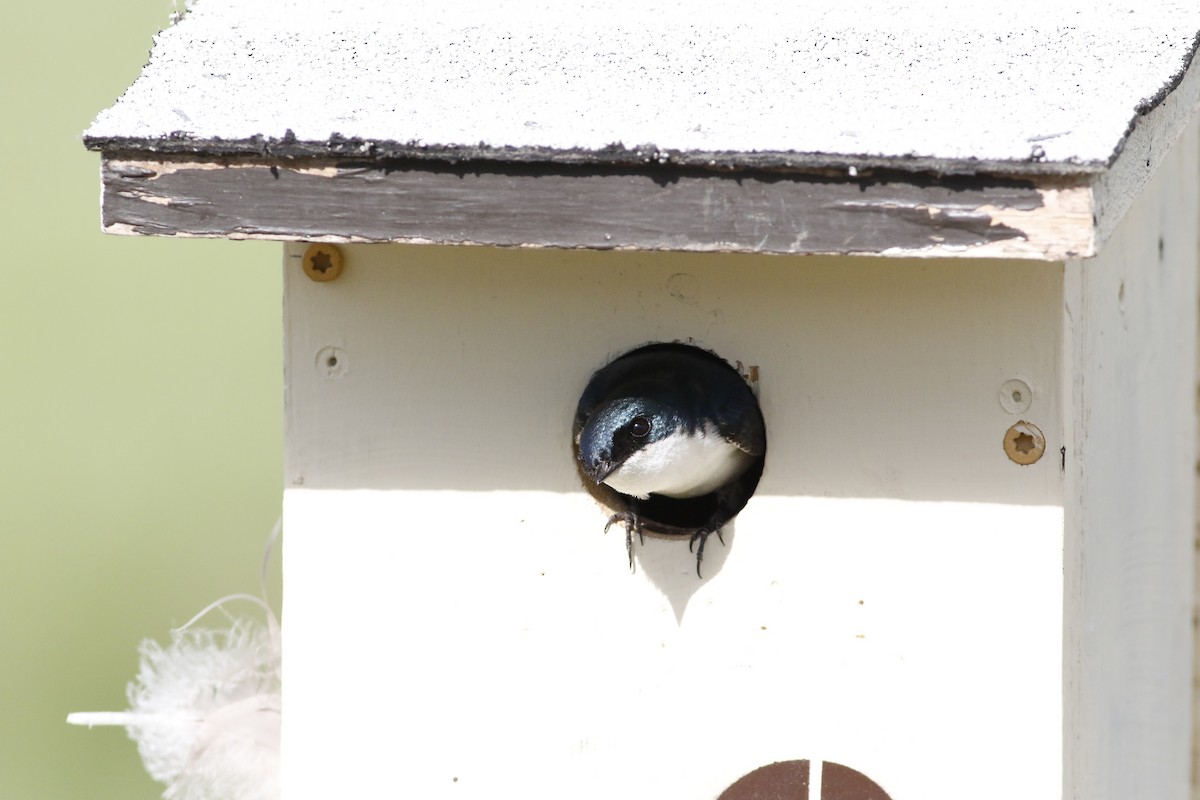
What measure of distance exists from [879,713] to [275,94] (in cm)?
78

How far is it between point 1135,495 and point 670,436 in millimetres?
595

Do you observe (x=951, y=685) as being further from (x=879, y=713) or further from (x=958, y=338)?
(x=958, y=338)

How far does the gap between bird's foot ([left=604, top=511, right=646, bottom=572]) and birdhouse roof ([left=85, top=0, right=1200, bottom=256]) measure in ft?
1.40

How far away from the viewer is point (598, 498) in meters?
1.58

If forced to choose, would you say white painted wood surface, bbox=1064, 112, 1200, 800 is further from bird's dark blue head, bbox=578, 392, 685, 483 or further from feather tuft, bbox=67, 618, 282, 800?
feather tuft, bbox=67, 618, 282, 800

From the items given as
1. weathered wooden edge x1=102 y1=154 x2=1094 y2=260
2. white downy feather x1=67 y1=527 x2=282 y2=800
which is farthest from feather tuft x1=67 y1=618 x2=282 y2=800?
weathered wooden edge x1=102 y1=154 x2=1094 y2=260

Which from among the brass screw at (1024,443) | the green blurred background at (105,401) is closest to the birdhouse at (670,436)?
the brass screw at (1024,443)

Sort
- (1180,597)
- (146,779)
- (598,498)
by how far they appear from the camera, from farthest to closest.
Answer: (146,779), (1180,597), (598,498)

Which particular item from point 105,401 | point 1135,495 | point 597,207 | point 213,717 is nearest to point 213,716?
point 213,717

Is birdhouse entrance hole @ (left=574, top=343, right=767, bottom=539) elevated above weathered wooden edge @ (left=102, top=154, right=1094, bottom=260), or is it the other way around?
weathered wooden edge @ (left=102, top=154, right=1094, bottom=260)

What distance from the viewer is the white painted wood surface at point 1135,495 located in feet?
5.06

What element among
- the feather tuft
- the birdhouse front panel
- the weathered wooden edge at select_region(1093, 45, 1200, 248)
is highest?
the weathered wooden edge at select_region(1093, 45, 1200, 248)

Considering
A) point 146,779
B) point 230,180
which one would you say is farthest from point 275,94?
point 146,779

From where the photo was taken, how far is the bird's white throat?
1537 mm
